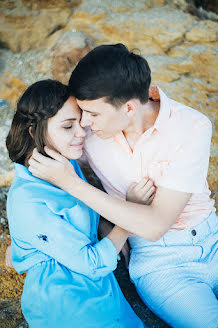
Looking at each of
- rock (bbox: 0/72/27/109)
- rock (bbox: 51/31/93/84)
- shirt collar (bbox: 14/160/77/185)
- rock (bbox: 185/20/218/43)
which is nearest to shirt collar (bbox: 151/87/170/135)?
shirt collar (bbox: 14/160/77/185)

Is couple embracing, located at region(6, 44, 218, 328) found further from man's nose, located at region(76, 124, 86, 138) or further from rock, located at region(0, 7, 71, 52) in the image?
rock, located at region(0, 7, 71, 52)

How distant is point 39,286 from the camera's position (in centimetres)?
235

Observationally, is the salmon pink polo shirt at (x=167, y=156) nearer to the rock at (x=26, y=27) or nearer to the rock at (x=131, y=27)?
the rock at (x=131, y=27)

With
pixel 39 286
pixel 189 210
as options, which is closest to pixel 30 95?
pixel 39 286

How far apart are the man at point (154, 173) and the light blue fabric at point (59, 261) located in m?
0.16

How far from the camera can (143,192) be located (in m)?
2.60

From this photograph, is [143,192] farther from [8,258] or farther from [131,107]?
[8,258]

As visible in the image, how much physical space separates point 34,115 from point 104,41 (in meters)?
2.20

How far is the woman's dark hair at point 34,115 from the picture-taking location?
2.45 m

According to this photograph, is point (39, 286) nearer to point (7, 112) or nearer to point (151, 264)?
point (151, 264)

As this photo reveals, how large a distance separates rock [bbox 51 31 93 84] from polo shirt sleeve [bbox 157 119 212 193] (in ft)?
6.34

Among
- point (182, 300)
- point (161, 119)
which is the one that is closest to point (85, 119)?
point (161, 119)

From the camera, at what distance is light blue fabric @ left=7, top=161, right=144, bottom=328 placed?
227 cm

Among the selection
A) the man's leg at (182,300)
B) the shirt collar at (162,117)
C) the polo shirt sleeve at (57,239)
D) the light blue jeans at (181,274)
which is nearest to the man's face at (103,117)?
the shirt collar at (162,117)
